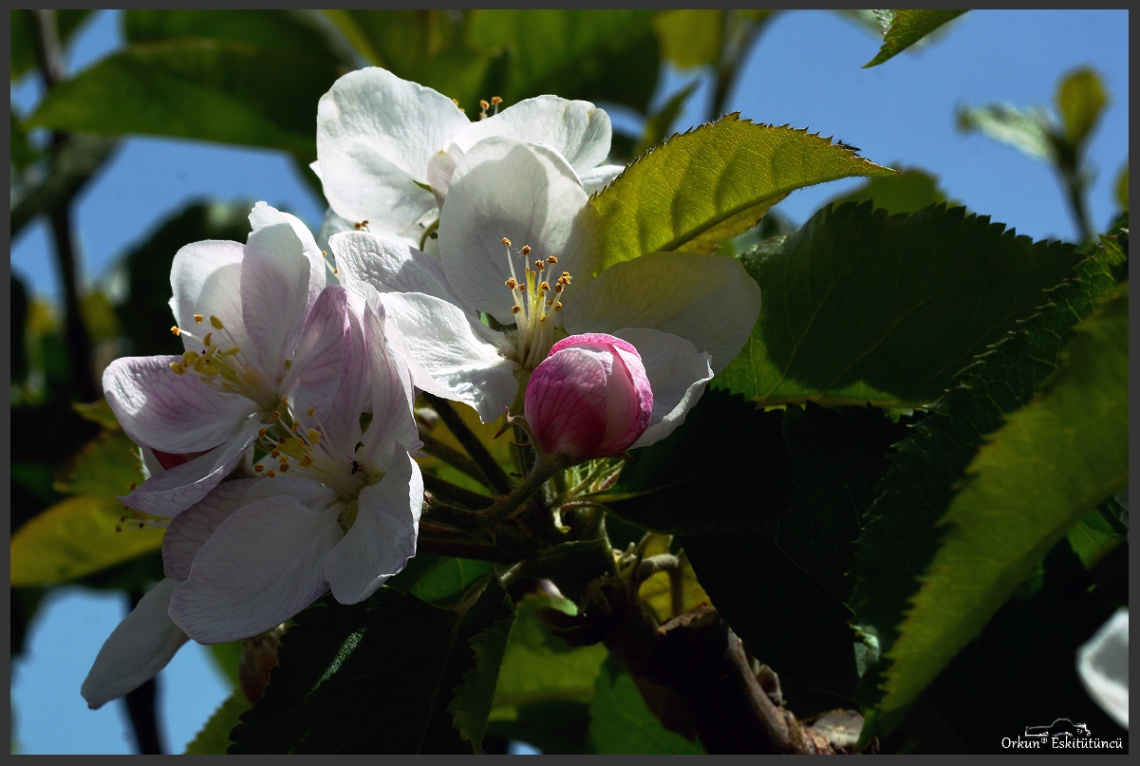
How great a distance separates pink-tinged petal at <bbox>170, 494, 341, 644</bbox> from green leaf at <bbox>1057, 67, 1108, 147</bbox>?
249cm

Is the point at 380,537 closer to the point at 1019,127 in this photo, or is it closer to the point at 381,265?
the point at 381,265

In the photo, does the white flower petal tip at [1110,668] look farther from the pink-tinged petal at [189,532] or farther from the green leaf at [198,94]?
the green leaf at [198,94]

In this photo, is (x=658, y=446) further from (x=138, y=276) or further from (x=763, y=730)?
(x=138, y=276)

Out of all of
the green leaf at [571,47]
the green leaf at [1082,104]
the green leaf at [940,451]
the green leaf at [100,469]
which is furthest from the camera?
the green leaf at [1082,104]

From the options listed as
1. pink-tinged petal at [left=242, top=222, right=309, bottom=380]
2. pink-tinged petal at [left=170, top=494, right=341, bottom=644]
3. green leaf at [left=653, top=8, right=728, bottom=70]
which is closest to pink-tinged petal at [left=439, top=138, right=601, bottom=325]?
pink-tinged petal at [left=242, top=222, right=309, bottom=380]

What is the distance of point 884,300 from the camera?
2.58ft

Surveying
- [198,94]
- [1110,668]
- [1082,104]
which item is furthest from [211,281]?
[1082,104]

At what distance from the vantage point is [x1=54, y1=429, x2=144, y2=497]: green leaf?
1.25 meters

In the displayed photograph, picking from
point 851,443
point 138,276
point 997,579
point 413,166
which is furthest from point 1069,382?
point 138,276

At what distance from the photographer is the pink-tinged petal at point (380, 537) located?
60cm

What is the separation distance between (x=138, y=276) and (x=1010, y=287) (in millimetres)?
1993

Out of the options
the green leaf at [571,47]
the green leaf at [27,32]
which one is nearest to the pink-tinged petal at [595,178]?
the green leaf at [571,47]

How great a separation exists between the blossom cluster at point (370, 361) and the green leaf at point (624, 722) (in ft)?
1.39

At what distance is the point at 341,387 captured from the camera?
0.68 metres
